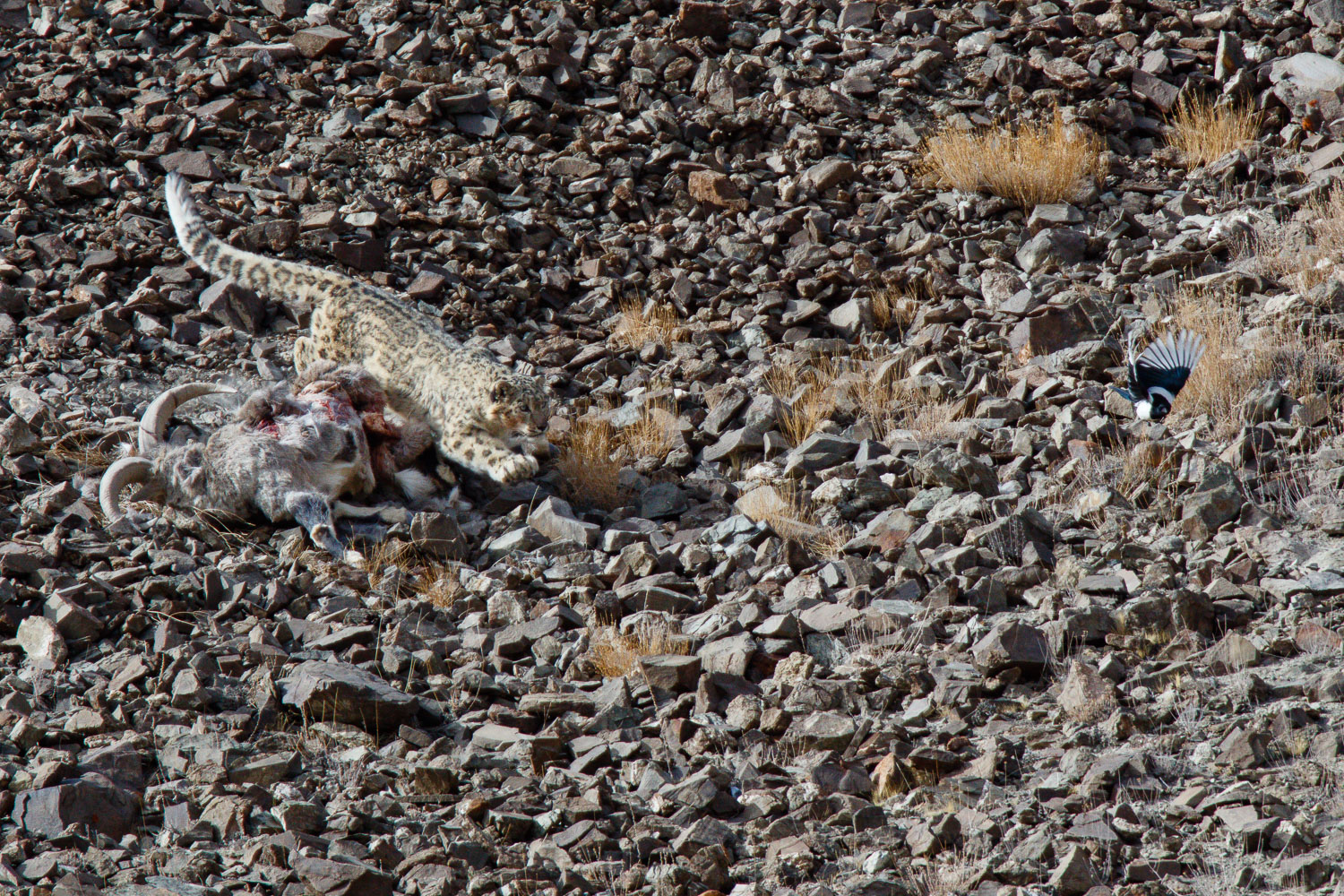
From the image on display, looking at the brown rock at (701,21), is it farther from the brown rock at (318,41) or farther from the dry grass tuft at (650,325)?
the dry grass tuft at (650,325)

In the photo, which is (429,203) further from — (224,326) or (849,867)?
(849,867)

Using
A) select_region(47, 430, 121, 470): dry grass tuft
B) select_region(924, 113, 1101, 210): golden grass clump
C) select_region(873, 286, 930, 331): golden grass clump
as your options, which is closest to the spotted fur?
select_region(47, 430, 121, 470): dry grass tuft

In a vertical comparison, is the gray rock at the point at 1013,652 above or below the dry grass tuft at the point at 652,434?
above

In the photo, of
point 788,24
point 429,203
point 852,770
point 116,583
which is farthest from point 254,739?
point 788,24

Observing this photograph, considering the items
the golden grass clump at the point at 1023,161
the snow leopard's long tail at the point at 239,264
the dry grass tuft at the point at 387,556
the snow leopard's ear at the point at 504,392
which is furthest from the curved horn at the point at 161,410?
the golden grass clump at the point at 1023,161

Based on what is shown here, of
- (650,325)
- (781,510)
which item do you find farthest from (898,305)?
(781,510)

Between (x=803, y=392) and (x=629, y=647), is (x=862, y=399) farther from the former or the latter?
(x=629, y=647)
